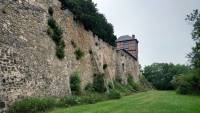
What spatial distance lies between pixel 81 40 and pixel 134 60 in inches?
1019

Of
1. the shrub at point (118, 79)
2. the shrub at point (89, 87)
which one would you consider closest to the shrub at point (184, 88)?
the shrub at point (89, 87)

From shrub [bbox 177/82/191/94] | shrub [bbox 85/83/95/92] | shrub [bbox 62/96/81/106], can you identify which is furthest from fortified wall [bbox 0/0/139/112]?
shrub [bbox 177/82/191/94]

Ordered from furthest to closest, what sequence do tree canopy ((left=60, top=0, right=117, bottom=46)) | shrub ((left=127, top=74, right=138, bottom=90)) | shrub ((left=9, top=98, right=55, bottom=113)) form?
shrub ((left=127, top=74, right=138, bottom=90))
tree canopy ((left=60, top=0, right=117, bottom=46))
shrub ((left=9, top=98, right=55, bottom=113))

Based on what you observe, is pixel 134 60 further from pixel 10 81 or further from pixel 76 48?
pixel 10 81

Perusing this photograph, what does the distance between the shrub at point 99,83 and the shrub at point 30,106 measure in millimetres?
8956

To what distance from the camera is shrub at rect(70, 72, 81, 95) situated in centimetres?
2166

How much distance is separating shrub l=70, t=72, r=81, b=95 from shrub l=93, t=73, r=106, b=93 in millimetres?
3152

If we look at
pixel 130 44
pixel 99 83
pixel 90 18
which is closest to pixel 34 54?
pixel 99 83

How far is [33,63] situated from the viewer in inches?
697

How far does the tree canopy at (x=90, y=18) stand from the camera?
82.1ft

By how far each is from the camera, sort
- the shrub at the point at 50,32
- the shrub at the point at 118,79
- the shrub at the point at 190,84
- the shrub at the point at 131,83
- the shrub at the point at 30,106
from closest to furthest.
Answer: the shrub at the point at 30,106, the shrub at the point at 50,32, the shrub at the point at 190,84, the shrub at the point at 118,79, the shrub at the point at 131,83

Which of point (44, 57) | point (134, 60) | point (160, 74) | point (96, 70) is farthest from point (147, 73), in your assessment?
point (44, 57)

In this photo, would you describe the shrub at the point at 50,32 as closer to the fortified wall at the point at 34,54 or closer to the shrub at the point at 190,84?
the fortified wall at the point at 34,54

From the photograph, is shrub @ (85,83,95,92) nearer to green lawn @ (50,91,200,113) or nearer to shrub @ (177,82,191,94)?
green lawn @ (50,91,200,113)
